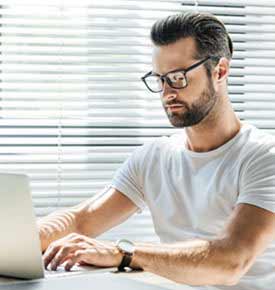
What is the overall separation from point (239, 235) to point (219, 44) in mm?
673

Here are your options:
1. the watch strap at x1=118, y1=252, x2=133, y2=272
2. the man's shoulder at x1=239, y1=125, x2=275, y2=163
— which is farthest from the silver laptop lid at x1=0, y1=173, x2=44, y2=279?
the man's shoulder at x1=239, y1=125, x2=275, y2=163

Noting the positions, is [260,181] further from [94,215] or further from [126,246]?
[94,215]

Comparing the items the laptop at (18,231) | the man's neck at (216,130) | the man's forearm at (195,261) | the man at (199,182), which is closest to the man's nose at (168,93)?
the man at (199,182)

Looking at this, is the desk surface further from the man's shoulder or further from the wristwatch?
the man's shoulder

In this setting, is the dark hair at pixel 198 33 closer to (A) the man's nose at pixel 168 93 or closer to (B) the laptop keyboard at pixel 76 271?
(A) the man's nose at pixel 168 93

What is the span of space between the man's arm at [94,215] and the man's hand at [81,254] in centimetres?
38

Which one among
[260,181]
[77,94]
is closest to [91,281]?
[260,181]

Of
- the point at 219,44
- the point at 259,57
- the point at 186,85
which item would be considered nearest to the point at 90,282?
the point at 186,85

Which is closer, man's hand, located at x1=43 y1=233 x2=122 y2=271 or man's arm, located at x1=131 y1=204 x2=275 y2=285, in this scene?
man's hand, located at x1=43 y1=233 x2=122 y2=271

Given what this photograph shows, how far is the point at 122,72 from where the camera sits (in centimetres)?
247

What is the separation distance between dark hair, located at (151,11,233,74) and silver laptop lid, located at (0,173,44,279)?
0.89m

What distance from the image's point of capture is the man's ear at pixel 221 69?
85.0 inches

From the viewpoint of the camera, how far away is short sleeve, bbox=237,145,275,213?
1.91 m

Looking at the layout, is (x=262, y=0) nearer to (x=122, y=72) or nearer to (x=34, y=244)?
(x=122, y=72)
